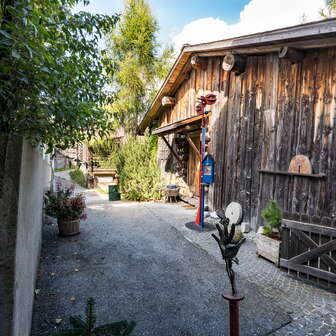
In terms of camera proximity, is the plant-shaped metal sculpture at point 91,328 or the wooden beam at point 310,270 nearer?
the plant-shaped metal sculpture at point 91,328

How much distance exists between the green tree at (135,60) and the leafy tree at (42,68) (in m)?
10.1

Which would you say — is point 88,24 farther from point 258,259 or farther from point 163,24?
point 163,24

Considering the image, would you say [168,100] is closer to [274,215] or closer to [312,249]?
[274,215]

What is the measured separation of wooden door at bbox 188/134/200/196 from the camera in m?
8.77

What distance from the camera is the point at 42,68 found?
1511 millimetres

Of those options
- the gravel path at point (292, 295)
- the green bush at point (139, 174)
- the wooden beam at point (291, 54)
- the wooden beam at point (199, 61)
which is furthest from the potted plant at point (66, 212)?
the wooden beam at point (199, 61)

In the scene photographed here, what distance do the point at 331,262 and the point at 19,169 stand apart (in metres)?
3.67

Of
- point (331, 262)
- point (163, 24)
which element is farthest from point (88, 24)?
point (163, 24)

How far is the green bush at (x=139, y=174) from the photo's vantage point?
31.1ft

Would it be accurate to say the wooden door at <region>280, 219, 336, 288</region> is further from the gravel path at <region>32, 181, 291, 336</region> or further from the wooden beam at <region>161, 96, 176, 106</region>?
the wooden beam at <region>161, 96, 176, 106</region>

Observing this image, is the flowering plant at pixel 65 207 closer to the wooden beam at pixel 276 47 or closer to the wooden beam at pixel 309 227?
the wooden beam at pixel 309 227

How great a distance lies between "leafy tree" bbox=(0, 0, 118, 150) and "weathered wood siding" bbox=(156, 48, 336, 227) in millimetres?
3387

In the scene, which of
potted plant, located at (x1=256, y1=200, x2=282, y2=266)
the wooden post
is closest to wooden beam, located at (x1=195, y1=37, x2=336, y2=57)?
potted plant, located at (x1=256, y1=200, x2=282, y2=266)

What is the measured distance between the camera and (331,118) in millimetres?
4105
